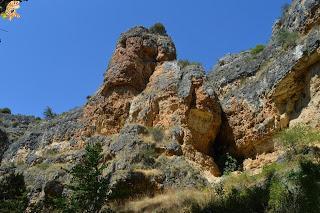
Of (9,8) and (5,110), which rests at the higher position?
(5,110)

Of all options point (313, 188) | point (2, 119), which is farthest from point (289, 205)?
point (2, 119)

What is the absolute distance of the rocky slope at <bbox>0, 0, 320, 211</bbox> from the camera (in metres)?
21.6

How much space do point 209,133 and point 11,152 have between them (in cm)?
1343

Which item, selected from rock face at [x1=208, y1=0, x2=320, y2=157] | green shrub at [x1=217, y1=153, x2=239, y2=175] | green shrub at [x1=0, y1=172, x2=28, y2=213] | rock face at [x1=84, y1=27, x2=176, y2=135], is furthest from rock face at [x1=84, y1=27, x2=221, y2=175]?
green shrub at [x1=0, y1=172, x2=28, y2=213]

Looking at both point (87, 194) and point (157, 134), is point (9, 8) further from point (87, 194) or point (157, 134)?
point (157, 134)

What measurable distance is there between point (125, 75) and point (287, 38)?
965 centimetres

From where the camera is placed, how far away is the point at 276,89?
22.9 meters

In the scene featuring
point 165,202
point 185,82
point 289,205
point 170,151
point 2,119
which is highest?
point 2,119

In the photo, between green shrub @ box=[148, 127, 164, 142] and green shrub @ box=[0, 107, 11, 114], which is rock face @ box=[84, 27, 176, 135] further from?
green shrub @ box=[0, 107, 11, 114]

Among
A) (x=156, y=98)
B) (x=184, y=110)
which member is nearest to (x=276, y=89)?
(x=184, y=110)

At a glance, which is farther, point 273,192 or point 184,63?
point 184,63

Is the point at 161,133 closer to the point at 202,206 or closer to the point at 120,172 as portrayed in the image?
the point at 120,172

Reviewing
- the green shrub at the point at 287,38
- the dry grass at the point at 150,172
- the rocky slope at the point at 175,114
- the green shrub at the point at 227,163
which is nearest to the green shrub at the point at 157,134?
the rocky slope at the point at 175,114

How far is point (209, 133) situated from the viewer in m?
24.0
